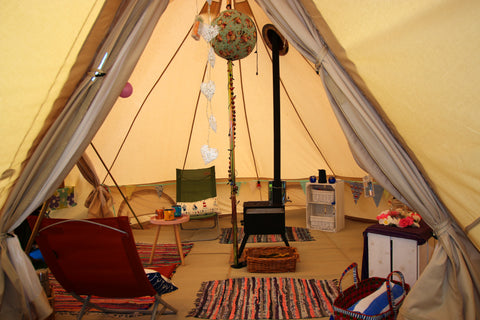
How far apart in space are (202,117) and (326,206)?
216 centimetres

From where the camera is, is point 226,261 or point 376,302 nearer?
point 376,302

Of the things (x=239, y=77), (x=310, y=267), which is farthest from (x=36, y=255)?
(x=239, y=77)

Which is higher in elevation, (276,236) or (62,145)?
(62,145)

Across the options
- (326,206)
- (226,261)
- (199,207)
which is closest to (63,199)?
(199,207)

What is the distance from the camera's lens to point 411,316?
69.2 inches

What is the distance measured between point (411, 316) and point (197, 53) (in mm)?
3619

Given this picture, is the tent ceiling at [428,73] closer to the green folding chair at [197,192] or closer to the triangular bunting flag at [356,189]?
the triangular bunting flag at [356,189]

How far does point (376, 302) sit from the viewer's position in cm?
203

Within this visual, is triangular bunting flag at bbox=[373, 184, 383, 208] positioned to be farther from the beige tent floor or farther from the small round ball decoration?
the small round ball decoration

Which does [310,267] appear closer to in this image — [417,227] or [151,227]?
[417,227]

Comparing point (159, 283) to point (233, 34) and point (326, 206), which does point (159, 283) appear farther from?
point (326, 206)

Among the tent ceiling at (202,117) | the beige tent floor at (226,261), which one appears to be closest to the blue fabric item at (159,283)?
the beige tent floor at (226,261)

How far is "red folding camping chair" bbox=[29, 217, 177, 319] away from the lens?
2.07 m

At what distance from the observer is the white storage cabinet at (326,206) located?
4.69 metres
